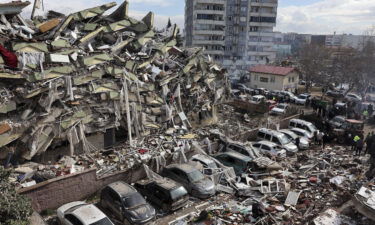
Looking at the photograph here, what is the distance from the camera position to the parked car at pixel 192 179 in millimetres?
14738

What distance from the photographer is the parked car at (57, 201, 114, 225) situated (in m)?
10.8

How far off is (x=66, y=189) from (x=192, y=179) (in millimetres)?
5949

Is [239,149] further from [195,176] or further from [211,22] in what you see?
[211,22]

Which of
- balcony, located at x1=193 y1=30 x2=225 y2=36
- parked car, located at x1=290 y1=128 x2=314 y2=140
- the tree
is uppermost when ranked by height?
balcony, located at x1=193 y1=30 x2=225 y2=36

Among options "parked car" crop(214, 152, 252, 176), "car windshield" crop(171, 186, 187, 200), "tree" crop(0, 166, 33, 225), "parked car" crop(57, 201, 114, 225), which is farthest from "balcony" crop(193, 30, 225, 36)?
"tree" crop(0, 166, 33, 225)

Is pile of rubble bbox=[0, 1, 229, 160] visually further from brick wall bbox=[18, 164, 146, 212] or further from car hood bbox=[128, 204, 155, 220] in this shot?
car hood bbox=[128, 204, 155, 220]

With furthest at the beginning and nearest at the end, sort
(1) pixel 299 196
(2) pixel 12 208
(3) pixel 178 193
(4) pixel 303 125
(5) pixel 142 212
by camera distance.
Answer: (4) pixel 303 125, (1) pixel 299 196, (3) pixel 178 193, (5) pixel 142 212, (2) pixel 12 208

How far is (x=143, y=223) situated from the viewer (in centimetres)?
1203

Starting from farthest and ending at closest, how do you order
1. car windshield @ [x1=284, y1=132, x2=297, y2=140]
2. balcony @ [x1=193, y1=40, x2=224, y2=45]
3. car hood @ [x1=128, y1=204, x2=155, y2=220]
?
balcony @ [x1=193, y1=40, x2=224, y2=45] → car windshield @ [x1=284, y1=132, x2=297, y2=140] → car hood @ [x1=128, y1=204, x2=155, y2=220]


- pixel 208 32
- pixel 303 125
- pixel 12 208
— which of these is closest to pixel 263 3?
pixel 208 32

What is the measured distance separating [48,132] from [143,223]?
7.97m

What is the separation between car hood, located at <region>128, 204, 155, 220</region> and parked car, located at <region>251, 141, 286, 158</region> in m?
10.2

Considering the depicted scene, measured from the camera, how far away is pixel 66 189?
44.7 ft

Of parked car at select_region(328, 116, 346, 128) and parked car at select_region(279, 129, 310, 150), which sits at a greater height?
parked car at select_region(328, 116, 346, 128)
